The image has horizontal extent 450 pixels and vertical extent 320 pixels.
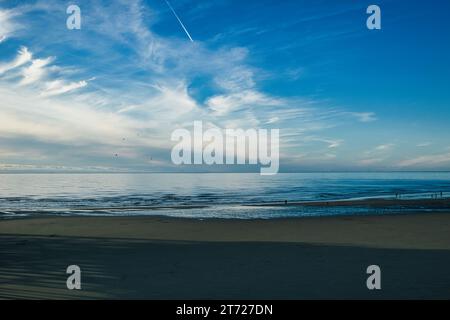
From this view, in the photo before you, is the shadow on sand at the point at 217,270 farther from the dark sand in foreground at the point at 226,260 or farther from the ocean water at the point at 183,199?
the ocean water at the point at 183,199

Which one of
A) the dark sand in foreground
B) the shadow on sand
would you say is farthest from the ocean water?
the shadow on sand

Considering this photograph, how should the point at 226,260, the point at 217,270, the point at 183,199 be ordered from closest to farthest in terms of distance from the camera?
the point at 217,270
the point at 226,260
the point at 183,199

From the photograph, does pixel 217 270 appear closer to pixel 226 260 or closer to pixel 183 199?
pixel 226 260

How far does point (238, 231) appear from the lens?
18.0 m

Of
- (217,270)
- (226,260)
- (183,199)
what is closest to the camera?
(217,270)

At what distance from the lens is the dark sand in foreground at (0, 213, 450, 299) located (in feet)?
27.4

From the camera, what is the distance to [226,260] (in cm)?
1138

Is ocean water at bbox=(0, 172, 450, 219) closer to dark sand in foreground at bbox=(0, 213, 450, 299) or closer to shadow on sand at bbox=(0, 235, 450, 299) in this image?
dark sand in foreground at bbox=(0, 213, 450, 299)

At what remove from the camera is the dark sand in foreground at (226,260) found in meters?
8.34

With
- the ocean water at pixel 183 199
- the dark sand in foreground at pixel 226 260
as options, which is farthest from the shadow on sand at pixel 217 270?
the ocean water at pixel 183 199

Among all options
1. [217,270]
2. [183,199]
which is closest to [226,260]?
[217,270]

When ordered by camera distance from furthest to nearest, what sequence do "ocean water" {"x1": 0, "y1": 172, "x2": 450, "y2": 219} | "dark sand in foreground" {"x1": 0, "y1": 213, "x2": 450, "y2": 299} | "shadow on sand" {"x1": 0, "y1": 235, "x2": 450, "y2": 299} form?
"ocean water" {"x1": 0, "y1": 172, "x2": 450, "y2": 219} < "dark sand in foreground" {"x1": 0, "y1": 213, "x2": 450, "y2": 299} < "shadow on sand" {"x1": 0, "y1": 235, "x2": 450, "y2": 299}
